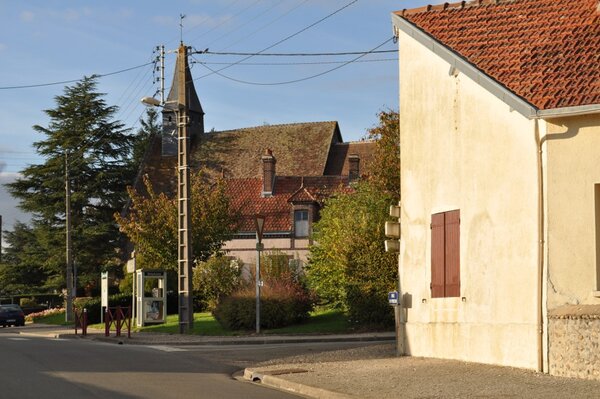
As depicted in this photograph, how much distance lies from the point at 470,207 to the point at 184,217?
1584 cm

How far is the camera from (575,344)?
1550cm

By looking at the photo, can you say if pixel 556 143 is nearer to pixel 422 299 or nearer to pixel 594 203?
pixel 594 203

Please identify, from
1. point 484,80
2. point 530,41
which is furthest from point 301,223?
point 484,80

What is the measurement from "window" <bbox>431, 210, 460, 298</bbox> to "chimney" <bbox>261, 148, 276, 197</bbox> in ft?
146

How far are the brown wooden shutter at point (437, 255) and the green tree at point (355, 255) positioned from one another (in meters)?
12.7

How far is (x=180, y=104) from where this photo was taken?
33.0 m

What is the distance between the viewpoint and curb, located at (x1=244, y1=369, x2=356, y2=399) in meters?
14.7

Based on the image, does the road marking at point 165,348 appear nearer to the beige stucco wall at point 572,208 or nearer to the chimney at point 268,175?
the beige stucco wall at point 572,208

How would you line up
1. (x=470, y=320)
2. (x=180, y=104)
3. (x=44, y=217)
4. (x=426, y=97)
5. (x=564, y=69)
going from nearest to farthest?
1. (x=564, y=69)
2. (x=470, y=320)
3. (x=426, y=97)
4. (x=180, y=104)
5. (x=44, y=217)

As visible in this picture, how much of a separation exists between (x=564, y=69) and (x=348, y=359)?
7.70 m

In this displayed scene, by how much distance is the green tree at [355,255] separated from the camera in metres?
33.5

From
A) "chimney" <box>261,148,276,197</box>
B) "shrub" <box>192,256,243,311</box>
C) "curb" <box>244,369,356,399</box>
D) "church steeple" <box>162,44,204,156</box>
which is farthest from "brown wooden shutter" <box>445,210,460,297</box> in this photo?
"church steeple" <box>162,44,204,156</box>

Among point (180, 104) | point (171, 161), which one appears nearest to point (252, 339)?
point (180, 104)

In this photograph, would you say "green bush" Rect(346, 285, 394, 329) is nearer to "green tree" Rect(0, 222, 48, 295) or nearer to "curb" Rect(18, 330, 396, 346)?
"curb" Rect(18, 330, 396, 346)
